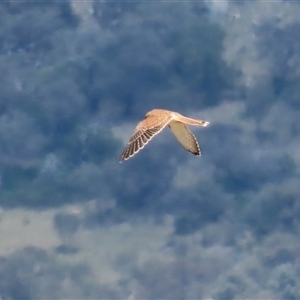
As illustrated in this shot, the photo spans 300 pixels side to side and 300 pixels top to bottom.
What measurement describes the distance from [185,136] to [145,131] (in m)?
5.85

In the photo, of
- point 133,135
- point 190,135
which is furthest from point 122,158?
point 190,135

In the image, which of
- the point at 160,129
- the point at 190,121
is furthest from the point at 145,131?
the point at 190,121

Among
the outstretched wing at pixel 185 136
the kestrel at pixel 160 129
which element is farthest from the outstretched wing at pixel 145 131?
the outstretched wing at pixel 185 136

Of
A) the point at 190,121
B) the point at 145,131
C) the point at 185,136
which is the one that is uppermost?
the point at 185,136

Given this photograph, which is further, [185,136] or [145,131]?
[185,136]

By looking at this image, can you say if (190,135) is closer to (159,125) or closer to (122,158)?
(159,125)

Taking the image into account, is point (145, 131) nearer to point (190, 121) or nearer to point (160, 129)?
point (160, 129)

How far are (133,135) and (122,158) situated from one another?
5.03 m

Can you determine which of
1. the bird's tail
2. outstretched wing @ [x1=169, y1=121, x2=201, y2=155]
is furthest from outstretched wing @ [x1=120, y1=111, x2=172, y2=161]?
outstretched wing @ [x1=169, y1=121, x2=201, y2=155]

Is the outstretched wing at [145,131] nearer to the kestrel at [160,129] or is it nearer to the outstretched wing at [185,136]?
the kestrel at [160,129]

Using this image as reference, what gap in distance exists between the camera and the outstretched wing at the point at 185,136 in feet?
229

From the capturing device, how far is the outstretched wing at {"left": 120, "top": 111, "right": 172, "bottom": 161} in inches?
2444

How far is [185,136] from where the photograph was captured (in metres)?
70.4

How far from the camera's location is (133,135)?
65250 millimetres
